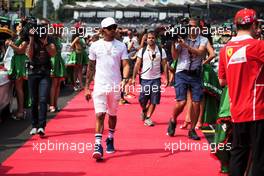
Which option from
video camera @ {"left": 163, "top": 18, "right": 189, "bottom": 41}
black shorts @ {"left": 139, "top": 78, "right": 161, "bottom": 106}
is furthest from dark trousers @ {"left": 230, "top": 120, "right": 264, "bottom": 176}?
black shorts @ {"left": 139, "top": 78, "right": 161, "bottom": 106}

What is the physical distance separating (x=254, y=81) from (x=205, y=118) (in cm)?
490

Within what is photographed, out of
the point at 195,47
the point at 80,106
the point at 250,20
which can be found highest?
the point at 250,20

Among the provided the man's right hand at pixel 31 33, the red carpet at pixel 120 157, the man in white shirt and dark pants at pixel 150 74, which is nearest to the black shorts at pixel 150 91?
the man in white shirt and dark pants at pixel 150 74

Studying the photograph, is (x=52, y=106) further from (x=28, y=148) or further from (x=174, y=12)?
(x=174, y=12)

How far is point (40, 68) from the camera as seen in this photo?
933 centimetres

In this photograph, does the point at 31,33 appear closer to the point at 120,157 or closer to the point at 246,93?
the point at 120,157

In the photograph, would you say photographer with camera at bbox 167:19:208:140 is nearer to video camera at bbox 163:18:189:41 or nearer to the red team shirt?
video camera at bbox 163:18:189:41

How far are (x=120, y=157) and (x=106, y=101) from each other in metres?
0.81

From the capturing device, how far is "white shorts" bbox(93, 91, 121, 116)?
25.9 feet

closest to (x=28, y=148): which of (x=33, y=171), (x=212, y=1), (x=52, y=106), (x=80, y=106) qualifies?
(x=33, y=171)

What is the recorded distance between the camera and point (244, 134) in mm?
5430

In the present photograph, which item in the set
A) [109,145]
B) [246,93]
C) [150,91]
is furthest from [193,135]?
[246,93]

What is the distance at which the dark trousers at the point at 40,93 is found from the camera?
366 inches

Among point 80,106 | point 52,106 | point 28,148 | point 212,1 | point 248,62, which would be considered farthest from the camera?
point 212,1
